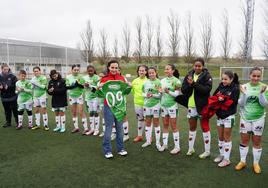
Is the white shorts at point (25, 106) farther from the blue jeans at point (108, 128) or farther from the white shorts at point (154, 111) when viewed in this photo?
the white shorts at point (154, 111)

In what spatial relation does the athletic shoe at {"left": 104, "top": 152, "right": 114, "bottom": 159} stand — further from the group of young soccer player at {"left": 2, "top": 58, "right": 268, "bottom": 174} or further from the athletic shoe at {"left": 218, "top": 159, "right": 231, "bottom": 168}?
the athletic shoe at {"left": 218, "top": 159, "right": 231, "bottom": 168}

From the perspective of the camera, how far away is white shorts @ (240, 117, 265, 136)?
4.50 metres

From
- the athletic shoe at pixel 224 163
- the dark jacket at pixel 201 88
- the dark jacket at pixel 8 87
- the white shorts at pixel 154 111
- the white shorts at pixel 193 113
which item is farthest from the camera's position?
the dark jacket at pixel 8 87

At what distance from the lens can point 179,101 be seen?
5.49 metres

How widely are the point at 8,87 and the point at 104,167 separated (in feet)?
16.4

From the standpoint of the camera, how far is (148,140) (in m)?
6.20

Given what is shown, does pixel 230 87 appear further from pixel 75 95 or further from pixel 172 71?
pixel 75 95

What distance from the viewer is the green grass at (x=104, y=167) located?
4.21 m

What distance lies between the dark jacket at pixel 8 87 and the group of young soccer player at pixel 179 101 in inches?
15.6

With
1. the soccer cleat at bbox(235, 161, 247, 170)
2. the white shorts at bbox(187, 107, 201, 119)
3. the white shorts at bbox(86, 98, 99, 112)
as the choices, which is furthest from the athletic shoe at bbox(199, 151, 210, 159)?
the white shorts at bbox(86, 98, 99, 112)

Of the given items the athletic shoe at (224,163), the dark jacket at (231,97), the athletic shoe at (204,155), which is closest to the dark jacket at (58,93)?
the athletic shoe at (204,155)

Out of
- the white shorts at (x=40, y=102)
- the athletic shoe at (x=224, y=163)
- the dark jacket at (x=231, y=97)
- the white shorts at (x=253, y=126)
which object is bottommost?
the athletic shoe at (x=224, y=163)

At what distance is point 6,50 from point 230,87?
40.3 metres

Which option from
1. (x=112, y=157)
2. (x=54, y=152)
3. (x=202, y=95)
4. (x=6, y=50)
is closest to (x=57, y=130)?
(x=54, y=152)
